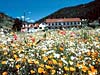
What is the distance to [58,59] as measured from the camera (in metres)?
6.41

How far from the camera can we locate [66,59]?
6.45m

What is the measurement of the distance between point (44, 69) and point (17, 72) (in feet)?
1.67

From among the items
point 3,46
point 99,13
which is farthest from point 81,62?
point 99,13

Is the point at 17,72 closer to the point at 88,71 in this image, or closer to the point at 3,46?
the point at 88,71

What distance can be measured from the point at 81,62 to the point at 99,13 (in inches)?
4067

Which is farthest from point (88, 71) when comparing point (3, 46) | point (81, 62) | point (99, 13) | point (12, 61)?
point (99, 13)

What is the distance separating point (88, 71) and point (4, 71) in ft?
5.31

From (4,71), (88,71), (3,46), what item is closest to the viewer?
(88,71)

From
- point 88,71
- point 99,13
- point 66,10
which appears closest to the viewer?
point 88,71

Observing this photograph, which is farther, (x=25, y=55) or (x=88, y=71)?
(x=25, y=55)

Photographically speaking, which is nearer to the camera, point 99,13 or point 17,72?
point 17,72

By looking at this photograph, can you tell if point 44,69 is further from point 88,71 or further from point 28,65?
point 88,71

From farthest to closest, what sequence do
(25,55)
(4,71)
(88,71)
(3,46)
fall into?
(3,46) → (25,55) → (4,71) → (88,71)

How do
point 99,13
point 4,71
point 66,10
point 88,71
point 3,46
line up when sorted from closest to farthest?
point 88,71, point 4,71, point 3,46, point 99,13, point 66,10
